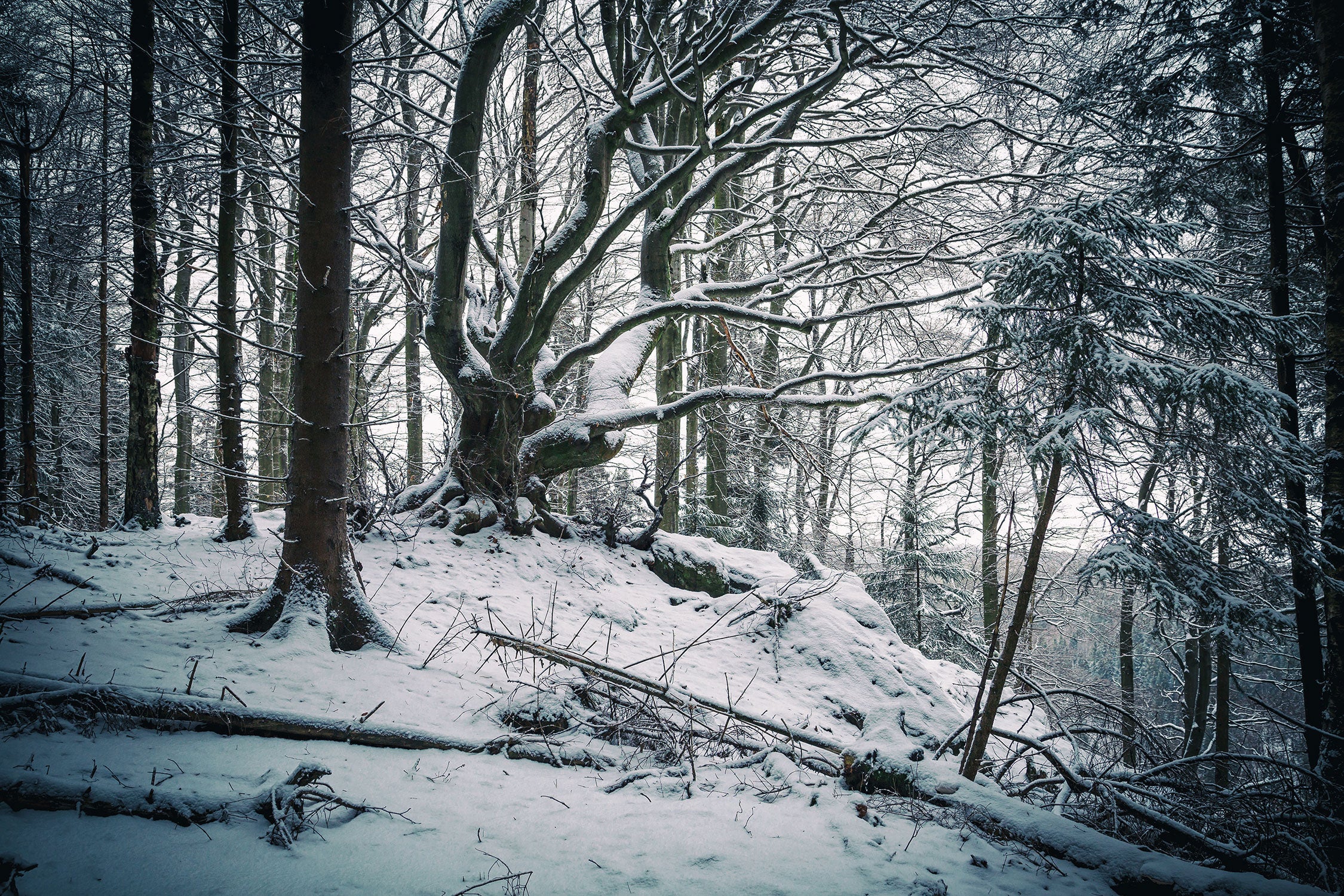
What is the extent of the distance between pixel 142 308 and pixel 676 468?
6.09 meters

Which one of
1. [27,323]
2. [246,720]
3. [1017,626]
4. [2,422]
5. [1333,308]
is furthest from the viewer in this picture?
[2,422]

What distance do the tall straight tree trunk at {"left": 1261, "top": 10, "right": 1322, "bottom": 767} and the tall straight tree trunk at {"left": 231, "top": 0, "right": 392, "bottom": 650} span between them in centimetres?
600

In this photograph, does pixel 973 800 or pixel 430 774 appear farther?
pixel 973 800

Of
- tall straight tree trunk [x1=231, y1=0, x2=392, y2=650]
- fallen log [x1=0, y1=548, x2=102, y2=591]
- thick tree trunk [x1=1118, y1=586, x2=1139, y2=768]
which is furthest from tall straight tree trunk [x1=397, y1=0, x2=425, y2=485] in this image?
thick tree trunk [x1=1118, y1=586, x2=1139, y2=768]

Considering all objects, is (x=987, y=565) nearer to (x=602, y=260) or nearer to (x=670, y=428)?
(x=670, y=428)

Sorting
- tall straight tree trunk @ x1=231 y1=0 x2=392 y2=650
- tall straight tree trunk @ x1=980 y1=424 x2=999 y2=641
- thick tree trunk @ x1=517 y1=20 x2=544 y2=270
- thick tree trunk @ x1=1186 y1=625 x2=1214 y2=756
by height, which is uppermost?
thick tree trunk @ x1=517 y1=20 x2=544 y2=270

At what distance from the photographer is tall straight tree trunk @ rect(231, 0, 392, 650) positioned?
11.9ft

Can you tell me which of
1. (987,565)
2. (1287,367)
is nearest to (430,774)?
(1287,367)

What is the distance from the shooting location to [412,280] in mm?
4898

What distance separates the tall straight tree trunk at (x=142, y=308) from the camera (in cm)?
613

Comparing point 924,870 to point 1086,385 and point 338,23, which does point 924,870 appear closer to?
point 1086,385

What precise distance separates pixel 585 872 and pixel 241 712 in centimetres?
163

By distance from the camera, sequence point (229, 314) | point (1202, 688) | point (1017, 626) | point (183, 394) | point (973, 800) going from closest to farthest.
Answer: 1. point (973, 800)
2. point (1017, 626)
3. point (229, 314)
4. point (183, 394)
5. point (1202, 688)

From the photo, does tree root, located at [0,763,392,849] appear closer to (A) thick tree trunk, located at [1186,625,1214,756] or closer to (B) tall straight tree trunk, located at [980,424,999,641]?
(B) tall straight tree trunk, located at [980,424,999,641]
